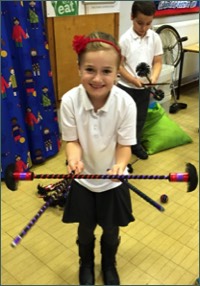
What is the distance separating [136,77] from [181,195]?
2.88 ft

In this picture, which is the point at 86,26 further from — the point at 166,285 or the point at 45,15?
the point at 166,285

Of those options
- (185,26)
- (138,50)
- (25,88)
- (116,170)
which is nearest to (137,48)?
(138,50)

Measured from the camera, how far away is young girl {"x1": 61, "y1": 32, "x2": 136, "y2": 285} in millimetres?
1069

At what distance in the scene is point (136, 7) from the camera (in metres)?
1.96

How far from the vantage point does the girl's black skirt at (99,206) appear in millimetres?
1261

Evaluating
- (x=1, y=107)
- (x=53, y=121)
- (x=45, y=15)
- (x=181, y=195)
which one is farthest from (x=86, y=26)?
(x=181, y=195)

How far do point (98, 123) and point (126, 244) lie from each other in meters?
0.88

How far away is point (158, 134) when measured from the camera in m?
2.73

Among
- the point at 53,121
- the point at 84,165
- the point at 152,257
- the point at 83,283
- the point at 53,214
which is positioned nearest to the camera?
the point at 84,165

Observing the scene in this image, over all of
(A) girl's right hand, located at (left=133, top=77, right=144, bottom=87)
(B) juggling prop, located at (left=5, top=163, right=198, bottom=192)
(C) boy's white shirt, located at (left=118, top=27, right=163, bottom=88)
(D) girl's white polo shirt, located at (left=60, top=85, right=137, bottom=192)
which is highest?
(C) boy's white shirt, located at (left=118, top=27, right=163, bottom=88)

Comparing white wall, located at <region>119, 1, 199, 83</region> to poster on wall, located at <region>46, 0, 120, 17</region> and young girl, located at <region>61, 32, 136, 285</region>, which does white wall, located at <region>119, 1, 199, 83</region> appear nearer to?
poster on wall, located at <region>46, 0, 120, 17</region>

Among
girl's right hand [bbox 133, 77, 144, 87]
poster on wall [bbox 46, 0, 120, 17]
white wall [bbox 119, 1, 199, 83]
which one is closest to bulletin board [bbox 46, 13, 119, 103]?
poster on wall [bbox 46, 0, 120, 17]

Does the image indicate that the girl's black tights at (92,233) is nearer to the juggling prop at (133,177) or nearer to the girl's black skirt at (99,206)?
the girl's black skirt at (99,206)

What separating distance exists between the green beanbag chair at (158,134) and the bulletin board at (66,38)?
0.75 m
